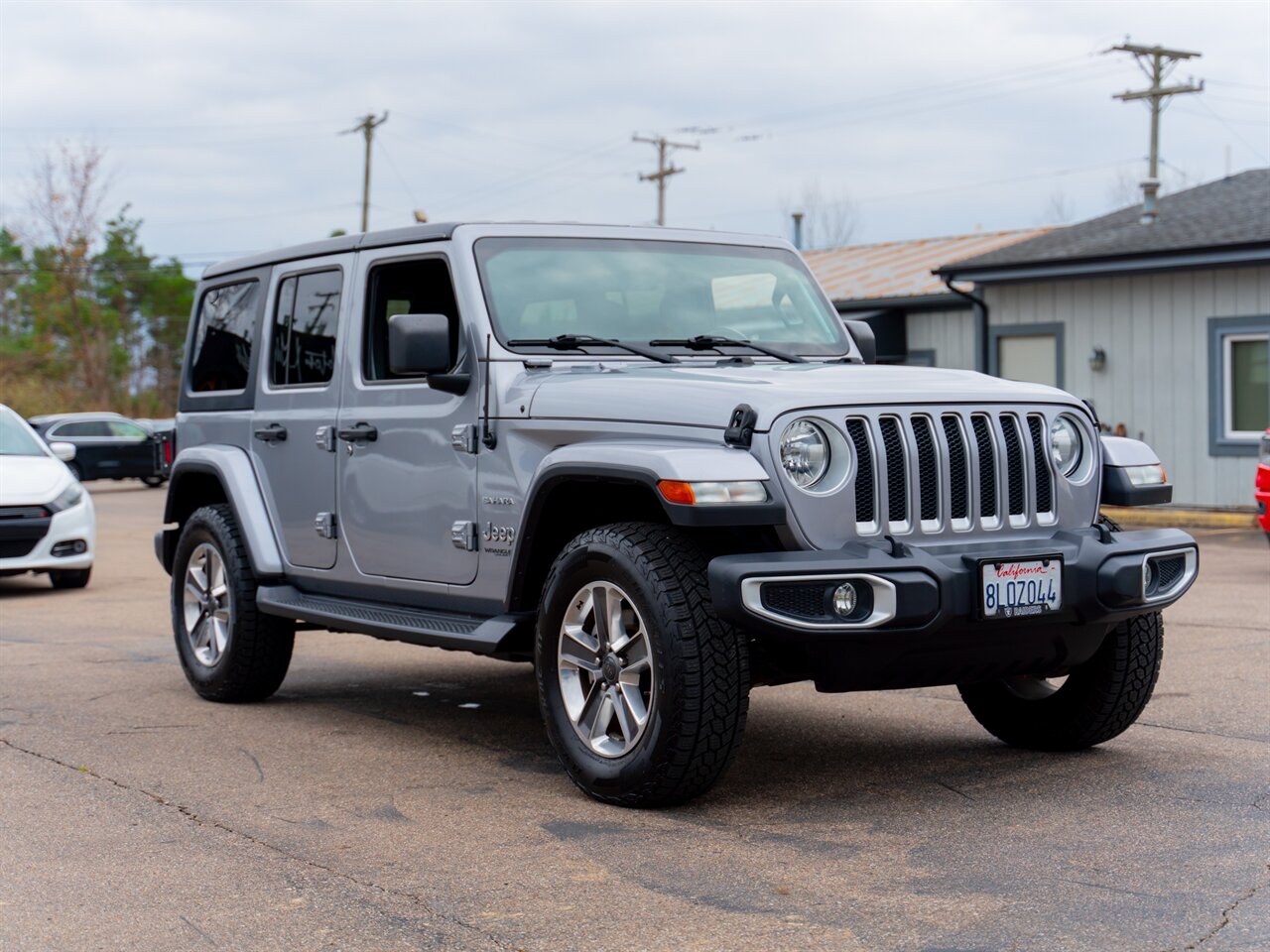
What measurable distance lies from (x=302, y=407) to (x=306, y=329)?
37 centimetres

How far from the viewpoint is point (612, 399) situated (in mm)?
5641

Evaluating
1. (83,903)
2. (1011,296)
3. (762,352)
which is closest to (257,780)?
(83,903)

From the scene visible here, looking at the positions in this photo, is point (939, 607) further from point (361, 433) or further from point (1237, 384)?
point (1237, 384)

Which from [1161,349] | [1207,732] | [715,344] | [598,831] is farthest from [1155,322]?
[598,831]

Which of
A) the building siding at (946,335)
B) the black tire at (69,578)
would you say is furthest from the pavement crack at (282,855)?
the building siding at (946,335)

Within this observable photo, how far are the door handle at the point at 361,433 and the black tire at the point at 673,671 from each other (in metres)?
1.61

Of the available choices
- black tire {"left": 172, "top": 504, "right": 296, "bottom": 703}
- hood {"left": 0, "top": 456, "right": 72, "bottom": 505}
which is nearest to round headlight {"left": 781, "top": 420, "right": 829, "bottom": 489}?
black tire {"left": 172, "top": 504, "right": 296, "bottom": 703}

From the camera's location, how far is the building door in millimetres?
22672

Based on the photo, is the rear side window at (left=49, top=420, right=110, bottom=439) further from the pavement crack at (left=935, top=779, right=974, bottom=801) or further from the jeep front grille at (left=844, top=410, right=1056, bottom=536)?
the jeep front grille at (left=844, top=410, right=1056, bottom=536)

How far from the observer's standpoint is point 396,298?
6.94 m

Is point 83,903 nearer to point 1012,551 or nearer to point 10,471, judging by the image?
point 1012,551

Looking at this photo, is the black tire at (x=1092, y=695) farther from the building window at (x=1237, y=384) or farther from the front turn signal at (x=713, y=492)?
the building window at (x=1237, y=384)

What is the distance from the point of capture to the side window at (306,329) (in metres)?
7.29

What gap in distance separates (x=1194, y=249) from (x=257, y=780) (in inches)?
661
